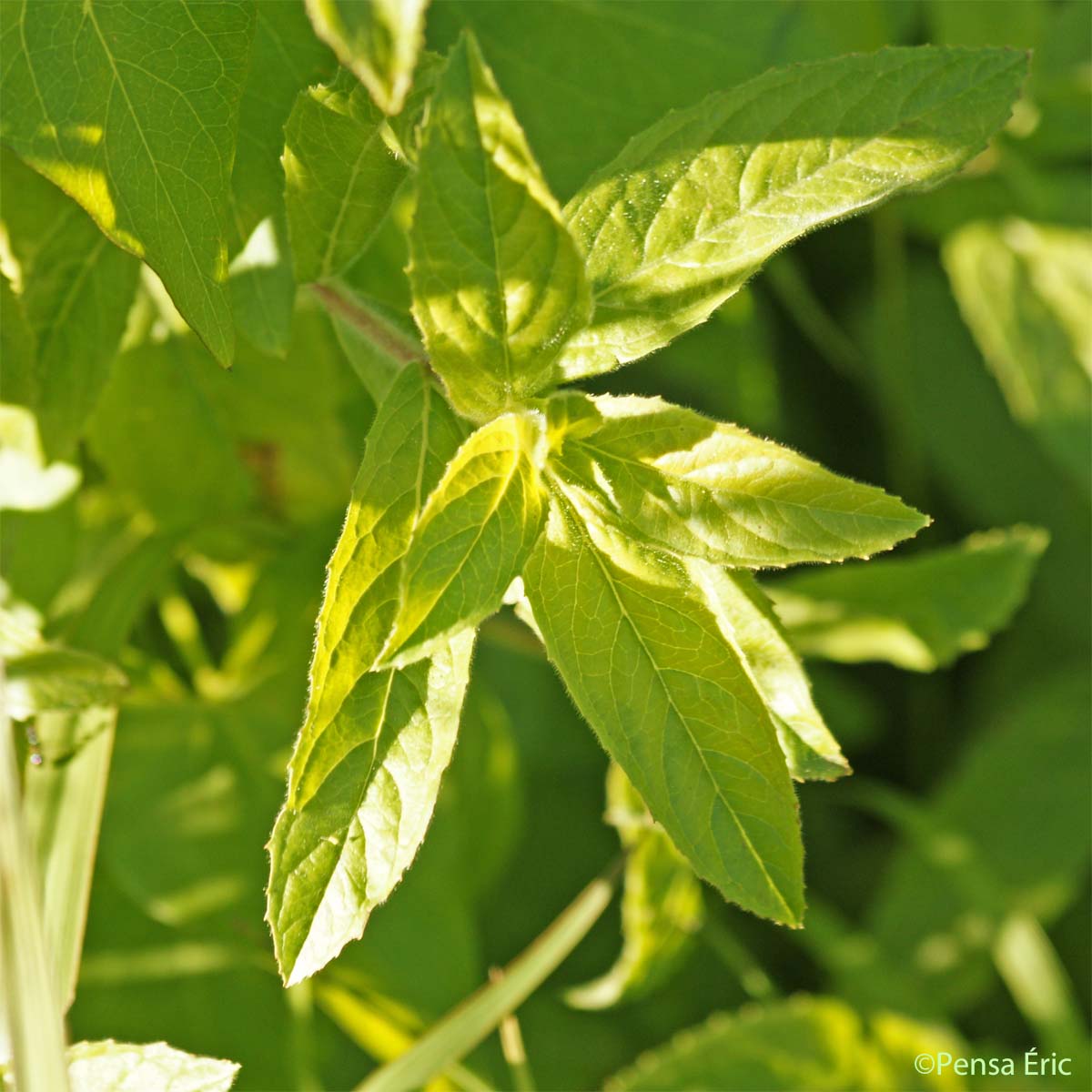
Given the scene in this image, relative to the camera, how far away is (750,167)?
817 millimetres

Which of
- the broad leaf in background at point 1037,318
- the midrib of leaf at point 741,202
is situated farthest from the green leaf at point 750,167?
the broad leaf in background at point 1037,318

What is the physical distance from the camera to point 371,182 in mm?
834

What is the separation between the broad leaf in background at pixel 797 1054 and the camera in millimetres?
1502

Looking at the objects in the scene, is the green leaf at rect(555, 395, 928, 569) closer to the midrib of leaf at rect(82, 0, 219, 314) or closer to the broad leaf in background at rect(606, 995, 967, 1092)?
the midrib of leaf at rect(82, 0, 219, 314)

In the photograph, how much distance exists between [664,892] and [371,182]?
0.91 m

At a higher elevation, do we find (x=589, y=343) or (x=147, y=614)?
(x=589, y=343)

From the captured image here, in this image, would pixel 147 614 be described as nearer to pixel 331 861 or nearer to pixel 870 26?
pixel 331 861

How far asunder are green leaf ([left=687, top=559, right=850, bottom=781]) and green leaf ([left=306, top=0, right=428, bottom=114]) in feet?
1.39

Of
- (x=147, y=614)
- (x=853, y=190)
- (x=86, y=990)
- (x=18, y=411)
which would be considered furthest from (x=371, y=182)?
(x=86, y=990)

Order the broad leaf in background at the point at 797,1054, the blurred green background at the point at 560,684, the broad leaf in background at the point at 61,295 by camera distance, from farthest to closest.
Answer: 1. the broad leaf in background at the point at 797,1054
2. the blurred green background at the point at 560,684
3. the broad leaf in background at the point at 61,295

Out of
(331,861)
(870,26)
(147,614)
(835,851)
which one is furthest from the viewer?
(835,851)

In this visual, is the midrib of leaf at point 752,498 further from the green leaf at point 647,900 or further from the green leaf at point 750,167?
the green leaf at point 647,900

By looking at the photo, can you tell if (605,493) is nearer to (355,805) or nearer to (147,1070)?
(355,805)

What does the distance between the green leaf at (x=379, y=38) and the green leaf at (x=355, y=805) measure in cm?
36
